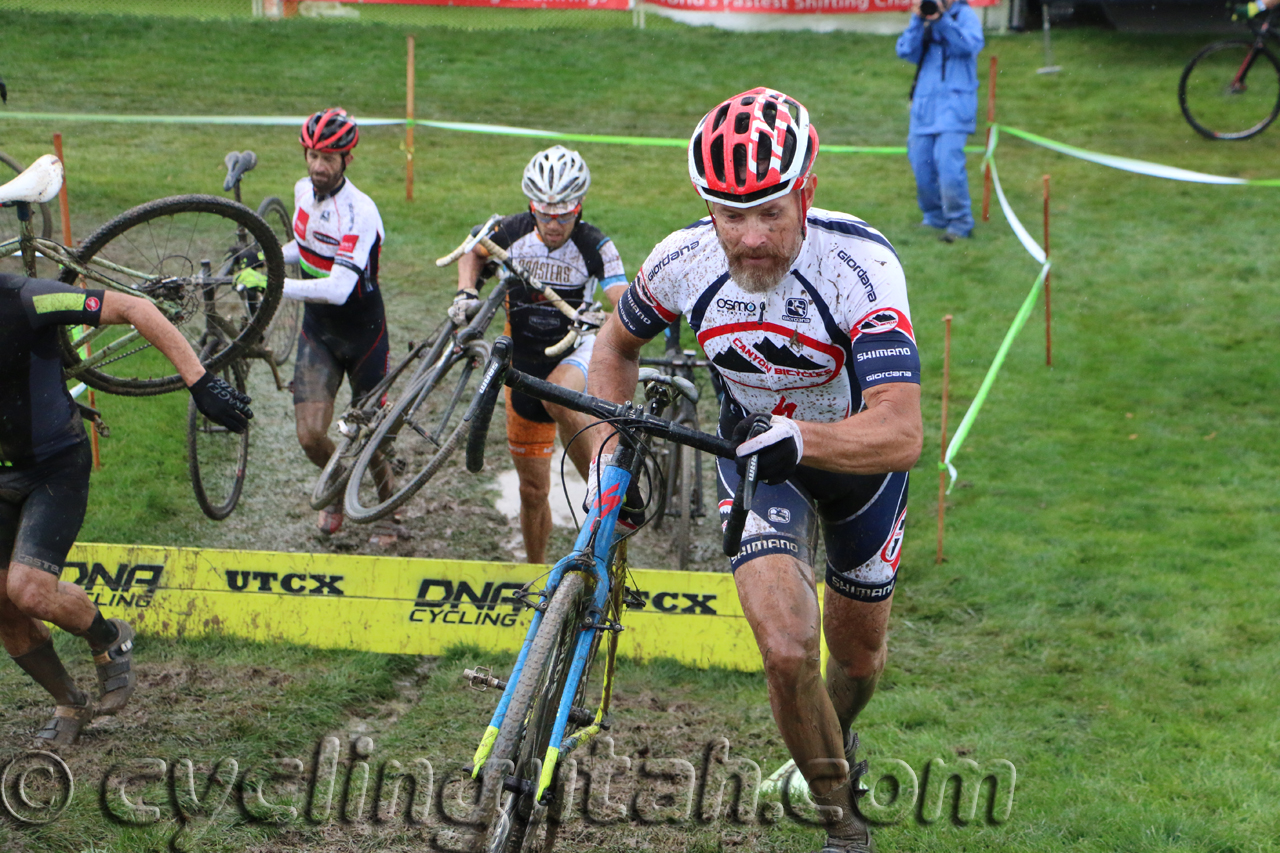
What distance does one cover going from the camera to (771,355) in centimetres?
390

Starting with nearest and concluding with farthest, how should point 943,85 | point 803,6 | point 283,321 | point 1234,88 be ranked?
point 283,321 → point 943,85 → point 1234,88 → point 803,6

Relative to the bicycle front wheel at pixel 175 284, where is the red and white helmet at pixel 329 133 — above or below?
above

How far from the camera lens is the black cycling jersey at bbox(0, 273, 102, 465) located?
4.77 m

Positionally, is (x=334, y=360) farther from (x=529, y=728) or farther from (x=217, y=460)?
(x=529, y=728)

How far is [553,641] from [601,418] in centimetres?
71

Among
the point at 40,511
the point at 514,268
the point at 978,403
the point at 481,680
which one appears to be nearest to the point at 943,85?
the point at 978,403

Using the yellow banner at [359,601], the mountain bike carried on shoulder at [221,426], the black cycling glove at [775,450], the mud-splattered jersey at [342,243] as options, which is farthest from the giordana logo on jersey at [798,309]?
the mud-splattered jersey at [342,243]

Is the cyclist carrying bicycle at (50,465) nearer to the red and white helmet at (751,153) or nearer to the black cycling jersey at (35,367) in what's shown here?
the black cycling jersey at (35,367)

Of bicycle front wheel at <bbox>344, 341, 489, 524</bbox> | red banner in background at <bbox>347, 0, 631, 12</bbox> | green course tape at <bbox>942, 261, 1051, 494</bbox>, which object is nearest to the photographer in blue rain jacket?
green course tape at <bbox>942, 261, 1051, 494</bbox>

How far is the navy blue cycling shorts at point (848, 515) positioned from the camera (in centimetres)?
399

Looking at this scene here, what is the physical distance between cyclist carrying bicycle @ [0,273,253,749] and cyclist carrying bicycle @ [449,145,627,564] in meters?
2.22

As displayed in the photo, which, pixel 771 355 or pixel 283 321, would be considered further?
pixel 283 321

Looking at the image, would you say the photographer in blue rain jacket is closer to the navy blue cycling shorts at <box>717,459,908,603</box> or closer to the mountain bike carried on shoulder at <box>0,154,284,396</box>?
the mountain bike carried on shoulder at <box>0,154,284,396</box>

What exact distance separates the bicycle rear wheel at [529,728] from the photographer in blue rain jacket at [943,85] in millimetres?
10570
